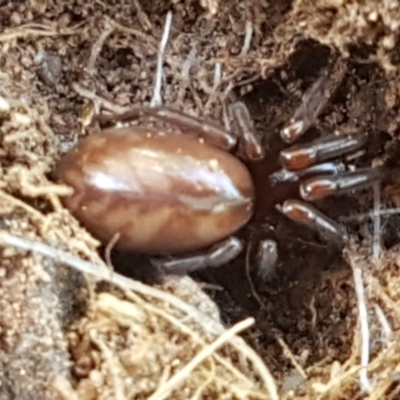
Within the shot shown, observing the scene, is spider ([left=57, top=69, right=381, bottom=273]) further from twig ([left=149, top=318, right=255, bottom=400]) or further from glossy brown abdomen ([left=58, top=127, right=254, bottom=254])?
twig ([left=149, top=318, right=255, bottom=400])

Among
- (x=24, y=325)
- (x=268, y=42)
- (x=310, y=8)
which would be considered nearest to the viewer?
(x=24, y=325)

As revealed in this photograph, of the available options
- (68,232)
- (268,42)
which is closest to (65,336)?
(68,232)

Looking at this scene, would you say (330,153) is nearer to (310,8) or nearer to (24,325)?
(310,8)

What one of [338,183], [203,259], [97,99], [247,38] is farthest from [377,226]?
[97,99]

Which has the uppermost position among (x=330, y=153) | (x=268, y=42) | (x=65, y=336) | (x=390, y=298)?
(x=268, y=42)

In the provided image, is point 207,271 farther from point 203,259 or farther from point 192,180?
point 192,180

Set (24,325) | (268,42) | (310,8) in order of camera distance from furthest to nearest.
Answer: (268,42) → (310,8) → (24,325)

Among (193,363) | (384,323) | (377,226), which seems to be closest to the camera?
(193,363)
